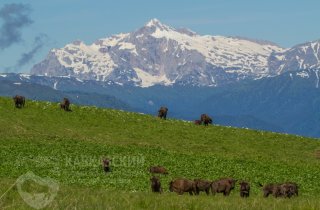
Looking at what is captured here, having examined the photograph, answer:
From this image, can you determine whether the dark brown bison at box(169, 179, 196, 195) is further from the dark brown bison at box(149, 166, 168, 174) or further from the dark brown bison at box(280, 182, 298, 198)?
the dark brown bison at box(149, 166, 168, 174)

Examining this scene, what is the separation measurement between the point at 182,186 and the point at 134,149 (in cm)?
2605

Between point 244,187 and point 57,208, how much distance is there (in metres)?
22.2

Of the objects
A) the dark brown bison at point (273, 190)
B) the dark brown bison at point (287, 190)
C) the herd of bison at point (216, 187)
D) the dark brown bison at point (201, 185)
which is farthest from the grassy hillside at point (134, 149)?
the dark brown bison at point (287, 190)

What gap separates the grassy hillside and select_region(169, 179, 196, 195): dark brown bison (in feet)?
18.9

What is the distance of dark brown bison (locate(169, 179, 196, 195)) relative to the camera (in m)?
32.1

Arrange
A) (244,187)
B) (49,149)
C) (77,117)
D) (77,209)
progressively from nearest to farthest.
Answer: (77,209)
(244,187)
(49,149)
(77,117)

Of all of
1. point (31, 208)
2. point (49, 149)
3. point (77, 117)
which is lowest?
point (31, 208)

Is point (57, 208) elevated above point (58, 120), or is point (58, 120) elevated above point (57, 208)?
point (58, 120)

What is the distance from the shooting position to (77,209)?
11242 mm

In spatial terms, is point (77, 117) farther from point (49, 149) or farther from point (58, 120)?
point (49, 149)

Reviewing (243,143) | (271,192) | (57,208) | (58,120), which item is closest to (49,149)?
(58,120)

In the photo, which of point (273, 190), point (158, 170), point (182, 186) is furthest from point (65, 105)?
point (182, 186)

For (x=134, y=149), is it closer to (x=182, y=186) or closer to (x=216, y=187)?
(x=216, y=187)

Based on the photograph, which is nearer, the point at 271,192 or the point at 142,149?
the point at 271,192
